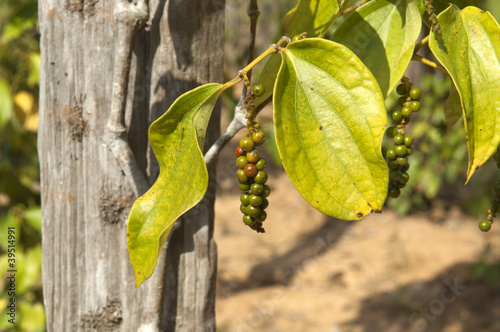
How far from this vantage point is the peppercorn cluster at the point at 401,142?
690mm

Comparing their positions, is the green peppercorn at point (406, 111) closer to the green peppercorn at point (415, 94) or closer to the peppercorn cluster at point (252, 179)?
the green peppercorn at point (415, 94)

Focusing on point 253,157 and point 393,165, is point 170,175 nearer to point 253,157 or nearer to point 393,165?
point 253,157

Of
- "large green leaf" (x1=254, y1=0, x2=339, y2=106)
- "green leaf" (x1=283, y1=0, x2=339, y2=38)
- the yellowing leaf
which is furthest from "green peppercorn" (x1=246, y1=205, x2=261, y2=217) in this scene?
the yellowing leaf

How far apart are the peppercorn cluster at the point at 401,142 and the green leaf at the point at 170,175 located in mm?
260

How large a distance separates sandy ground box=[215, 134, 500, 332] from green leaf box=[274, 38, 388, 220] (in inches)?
86.8

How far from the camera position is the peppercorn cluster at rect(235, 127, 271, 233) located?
63 centimetres

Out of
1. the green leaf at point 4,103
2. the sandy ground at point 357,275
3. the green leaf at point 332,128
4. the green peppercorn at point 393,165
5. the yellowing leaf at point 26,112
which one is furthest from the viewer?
the sandy ground at point 357,275

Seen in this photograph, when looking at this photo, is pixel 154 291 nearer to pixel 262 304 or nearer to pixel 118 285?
pixel 118 285

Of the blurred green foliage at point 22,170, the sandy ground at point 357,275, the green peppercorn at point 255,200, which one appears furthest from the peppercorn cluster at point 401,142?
the sandy ground at point 357,275

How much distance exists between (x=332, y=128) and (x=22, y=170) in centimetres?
165

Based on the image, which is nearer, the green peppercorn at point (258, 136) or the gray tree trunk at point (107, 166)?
the green peppercorn at point (258, 136)

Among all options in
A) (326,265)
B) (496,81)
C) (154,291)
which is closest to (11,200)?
(154,291)

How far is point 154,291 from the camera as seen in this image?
78cm

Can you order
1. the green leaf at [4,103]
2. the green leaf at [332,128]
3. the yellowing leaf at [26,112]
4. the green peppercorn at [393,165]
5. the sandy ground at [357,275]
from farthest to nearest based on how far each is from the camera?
1. the sandy ground at [357,275]
2. the yellowing leaf at [26,112]
3. the green leaf at [4,103]
4. the green peppercorn at [393,165]
5. the green leaf at [332,128]
